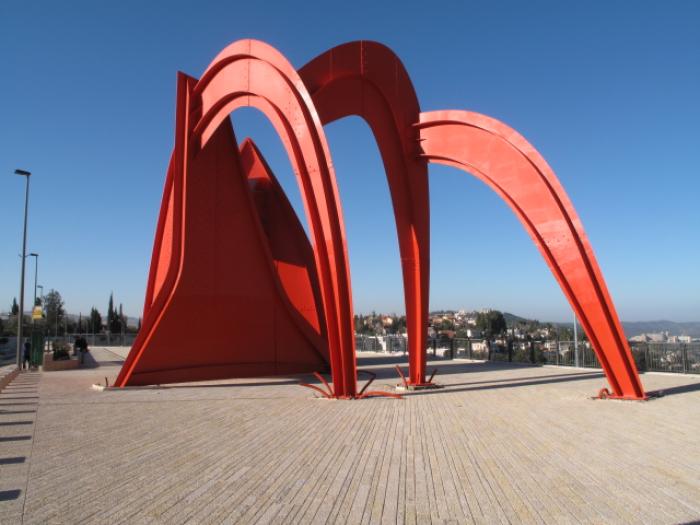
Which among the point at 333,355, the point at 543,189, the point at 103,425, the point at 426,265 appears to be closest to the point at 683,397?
the point at 543,189

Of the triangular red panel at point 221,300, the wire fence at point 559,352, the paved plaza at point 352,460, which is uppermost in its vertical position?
the triangular red panel at point 221,300

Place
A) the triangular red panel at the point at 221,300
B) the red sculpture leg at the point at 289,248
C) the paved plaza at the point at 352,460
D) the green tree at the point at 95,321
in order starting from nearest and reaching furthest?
the paved plaza at the point at 352,460, the triangular red panel at the point at 221,300, the red sculpture leg at the point at 289,248, the green tree at the point at 95,321

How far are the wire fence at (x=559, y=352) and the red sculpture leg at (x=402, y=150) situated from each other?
8.56 metres

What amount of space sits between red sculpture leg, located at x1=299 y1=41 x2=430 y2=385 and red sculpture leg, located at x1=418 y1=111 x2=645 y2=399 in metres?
0.94

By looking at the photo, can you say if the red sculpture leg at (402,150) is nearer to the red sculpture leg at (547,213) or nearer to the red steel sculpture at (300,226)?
the red steel sculpture at (300,226)

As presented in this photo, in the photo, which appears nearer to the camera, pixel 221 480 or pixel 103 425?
pixel 221 480

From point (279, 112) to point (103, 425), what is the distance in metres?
7.70

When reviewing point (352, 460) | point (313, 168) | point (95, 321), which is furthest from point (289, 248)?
point (95, 321)

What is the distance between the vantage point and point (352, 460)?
6816mm

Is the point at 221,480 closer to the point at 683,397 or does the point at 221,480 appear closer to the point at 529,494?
the point at 529,494

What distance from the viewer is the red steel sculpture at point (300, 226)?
472 inches

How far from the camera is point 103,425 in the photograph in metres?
9.30

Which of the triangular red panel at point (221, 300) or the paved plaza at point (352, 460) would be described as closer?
the paved plaza at point (352, 460)

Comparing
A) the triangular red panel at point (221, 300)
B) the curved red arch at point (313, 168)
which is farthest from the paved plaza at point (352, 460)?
the triangular red panel at point (221, 300)
